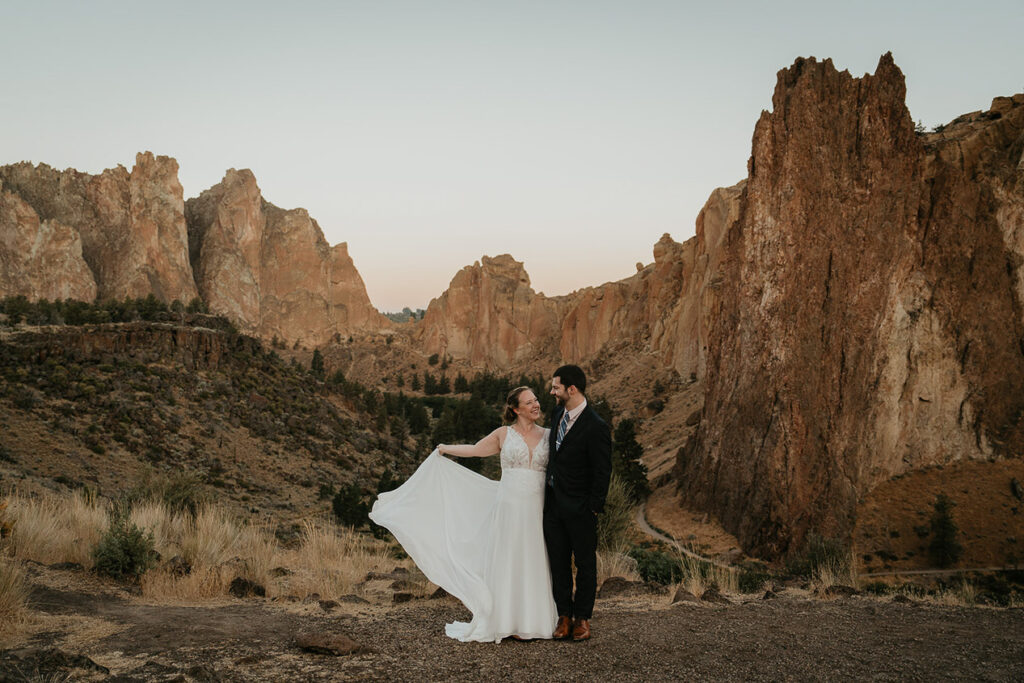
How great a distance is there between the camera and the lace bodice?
6523 mm

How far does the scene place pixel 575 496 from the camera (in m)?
6.27

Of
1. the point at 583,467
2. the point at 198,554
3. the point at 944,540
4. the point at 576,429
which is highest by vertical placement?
the point at 576,429

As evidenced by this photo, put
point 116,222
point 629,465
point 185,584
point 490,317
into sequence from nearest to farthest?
point 185,584
point 629,465
point 116,222
point 490,317

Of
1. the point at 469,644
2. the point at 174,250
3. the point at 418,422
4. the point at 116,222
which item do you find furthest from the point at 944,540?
the point at 116,222

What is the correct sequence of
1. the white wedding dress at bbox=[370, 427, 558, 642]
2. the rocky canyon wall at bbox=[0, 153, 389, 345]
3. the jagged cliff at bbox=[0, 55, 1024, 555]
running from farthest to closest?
the rocky canyon wall at bbox=[0, 153, 389, 345] < the jagged cliff at bbox=[0, 55, 1024, 555] < the white wedding dress at bbox=[370, 427, 558, 642]

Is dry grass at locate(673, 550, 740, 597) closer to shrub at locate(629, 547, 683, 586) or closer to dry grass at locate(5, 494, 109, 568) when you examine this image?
shrub at locate(629, 547, 683, 586)

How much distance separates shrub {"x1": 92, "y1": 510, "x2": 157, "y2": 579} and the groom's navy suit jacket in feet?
17.5

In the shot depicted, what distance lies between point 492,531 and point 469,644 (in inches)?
39.2

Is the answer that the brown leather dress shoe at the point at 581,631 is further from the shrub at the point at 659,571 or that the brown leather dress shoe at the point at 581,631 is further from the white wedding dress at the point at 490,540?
the shrub at the point at 659,571

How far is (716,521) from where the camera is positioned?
34.2 meters

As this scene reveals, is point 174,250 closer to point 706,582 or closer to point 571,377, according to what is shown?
point 706,582

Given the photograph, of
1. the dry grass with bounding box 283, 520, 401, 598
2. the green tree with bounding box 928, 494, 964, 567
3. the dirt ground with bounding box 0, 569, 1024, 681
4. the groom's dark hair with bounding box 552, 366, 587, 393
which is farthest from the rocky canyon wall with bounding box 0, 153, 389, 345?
the groom's dark hair with bounding box 552, 366, 587, 393

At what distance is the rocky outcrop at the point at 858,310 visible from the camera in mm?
31781

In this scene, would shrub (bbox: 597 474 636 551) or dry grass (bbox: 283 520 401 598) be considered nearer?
dry grass (bbox: 283 520 401 598)
